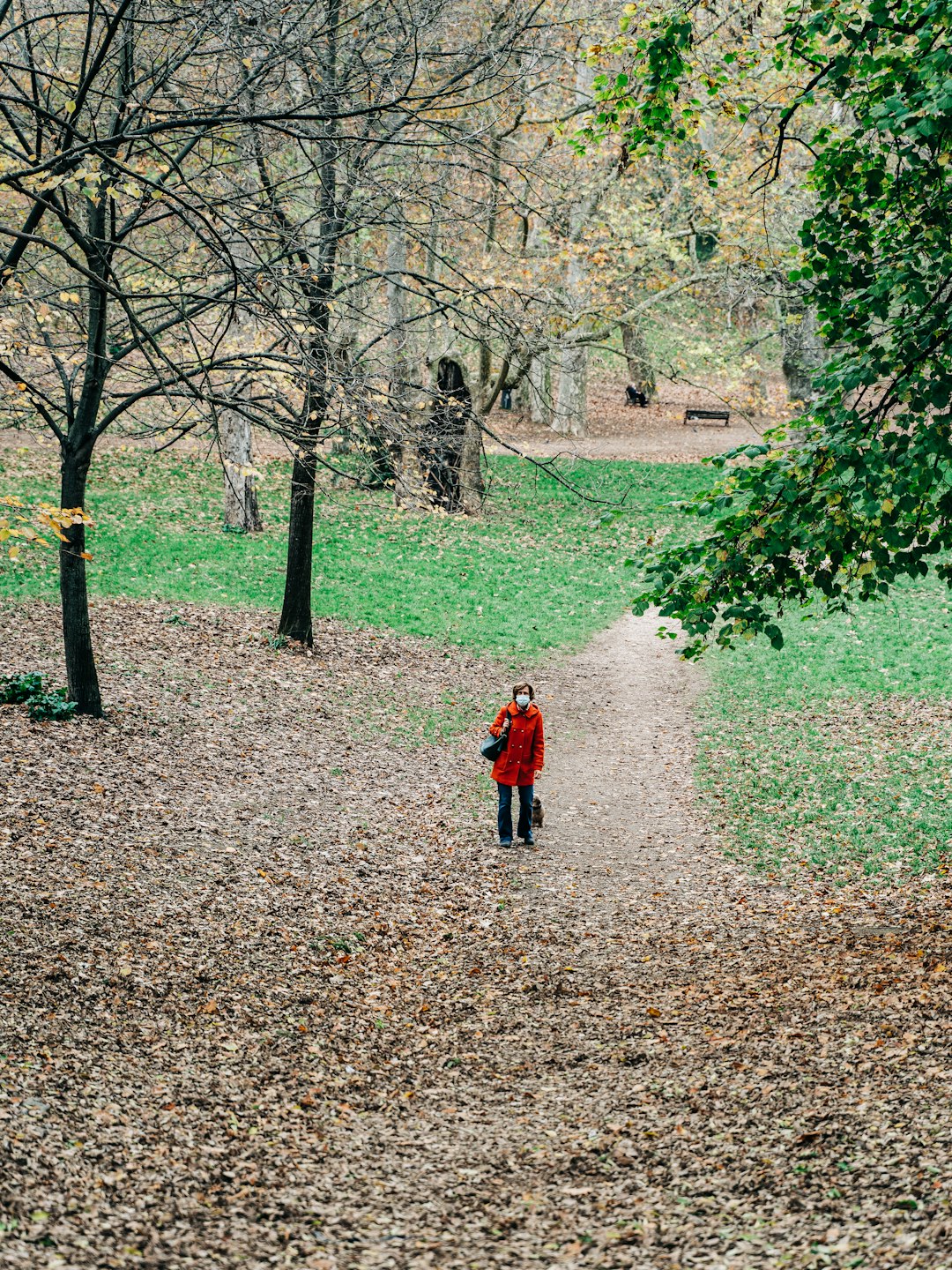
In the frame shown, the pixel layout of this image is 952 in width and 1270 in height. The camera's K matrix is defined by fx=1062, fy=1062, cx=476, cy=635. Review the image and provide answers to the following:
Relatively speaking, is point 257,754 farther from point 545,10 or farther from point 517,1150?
point 545,10

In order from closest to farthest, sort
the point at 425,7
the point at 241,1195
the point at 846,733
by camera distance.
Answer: the point at 241,1195, the point at 425,7, the point at 846,733

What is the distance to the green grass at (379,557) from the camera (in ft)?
57.1

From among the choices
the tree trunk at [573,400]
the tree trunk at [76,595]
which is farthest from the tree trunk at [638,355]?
the tree trunk at [76,595]

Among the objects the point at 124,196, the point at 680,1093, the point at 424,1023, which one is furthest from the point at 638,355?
the point at 680,1093

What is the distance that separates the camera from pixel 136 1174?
475 cm

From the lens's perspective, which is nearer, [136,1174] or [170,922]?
[136,1174]

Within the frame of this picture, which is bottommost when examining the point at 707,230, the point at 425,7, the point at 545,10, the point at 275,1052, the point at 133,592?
the point at 275,1052

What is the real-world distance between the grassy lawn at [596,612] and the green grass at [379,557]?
2.3 inches

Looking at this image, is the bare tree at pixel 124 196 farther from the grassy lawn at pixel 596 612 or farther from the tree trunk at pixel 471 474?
the tree trunk at pixel 471 474

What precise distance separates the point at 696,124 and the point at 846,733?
7.91 metres

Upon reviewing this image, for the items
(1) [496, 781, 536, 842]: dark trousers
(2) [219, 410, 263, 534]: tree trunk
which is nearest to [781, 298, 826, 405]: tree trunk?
(2) [219, 410, 263, 534]: tree trunk

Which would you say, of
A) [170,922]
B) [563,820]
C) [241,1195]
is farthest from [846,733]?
[241,1195]

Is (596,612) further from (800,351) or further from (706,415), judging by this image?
(706,415)

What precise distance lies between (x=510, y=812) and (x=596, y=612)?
32.2 feet
